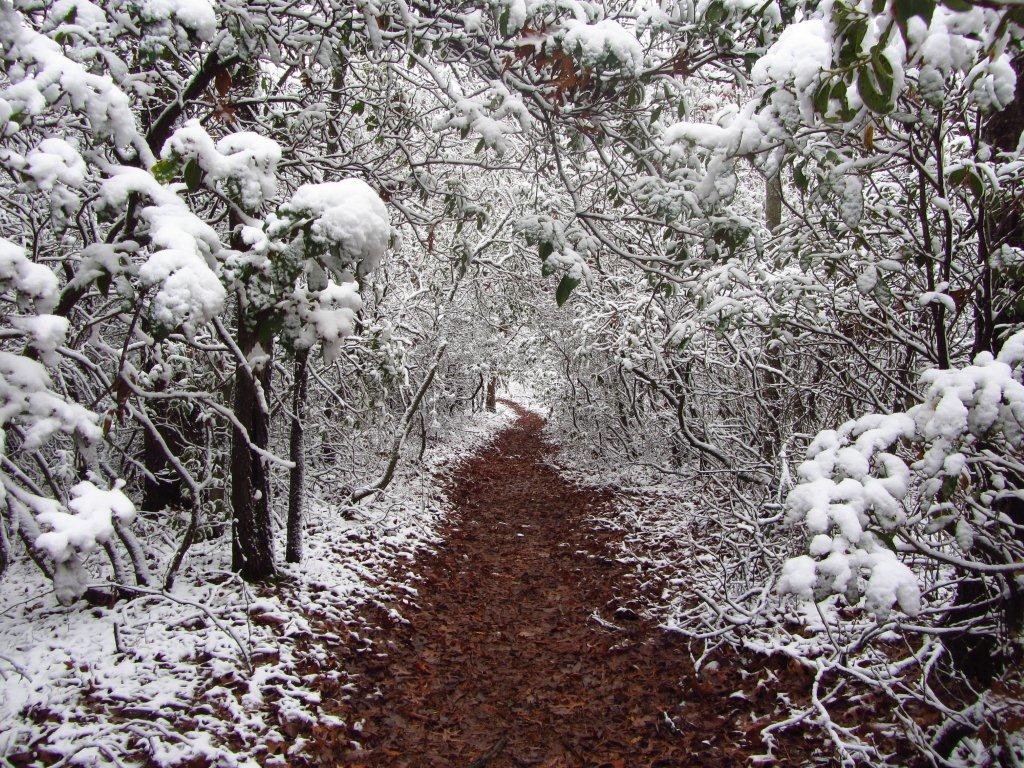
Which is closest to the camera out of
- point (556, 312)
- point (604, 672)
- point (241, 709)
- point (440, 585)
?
point (241, 709)

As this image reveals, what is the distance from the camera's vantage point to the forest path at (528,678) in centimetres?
419

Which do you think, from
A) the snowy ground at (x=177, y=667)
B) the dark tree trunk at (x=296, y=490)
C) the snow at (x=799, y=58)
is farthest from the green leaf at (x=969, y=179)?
the dark tree trunk at (x=296, y=490)

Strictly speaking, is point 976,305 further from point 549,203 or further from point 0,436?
point 0,436

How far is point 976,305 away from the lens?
3379 millimetres

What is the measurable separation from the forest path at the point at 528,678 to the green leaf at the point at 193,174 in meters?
3.88

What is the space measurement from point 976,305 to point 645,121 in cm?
248

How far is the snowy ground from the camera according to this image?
3.60m

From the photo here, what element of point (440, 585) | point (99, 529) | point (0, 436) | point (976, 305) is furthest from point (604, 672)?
point (0, 436)

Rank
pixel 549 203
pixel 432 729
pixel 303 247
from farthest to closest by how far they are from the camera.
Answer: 1. pixel 549 203
2. pixel 432 729
3. pixel 303 247

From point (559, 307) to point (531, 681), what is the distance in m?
3.55

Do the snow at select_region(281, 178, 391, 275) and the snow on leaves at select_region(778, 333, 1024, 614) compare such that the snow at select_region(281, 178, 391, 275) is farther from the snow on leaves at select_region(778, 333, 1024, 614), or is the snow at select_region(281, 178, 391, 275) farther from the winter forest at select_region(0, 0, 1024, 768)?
the snow on leaves at select_region(778, 333, 1024, 614)

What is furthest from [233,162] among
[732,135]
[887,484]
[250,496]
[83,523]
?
[250,496]

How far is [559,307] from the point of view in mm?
3965

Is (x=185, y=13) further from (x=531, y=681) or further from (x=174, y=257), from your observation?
(x=531, y=681)
